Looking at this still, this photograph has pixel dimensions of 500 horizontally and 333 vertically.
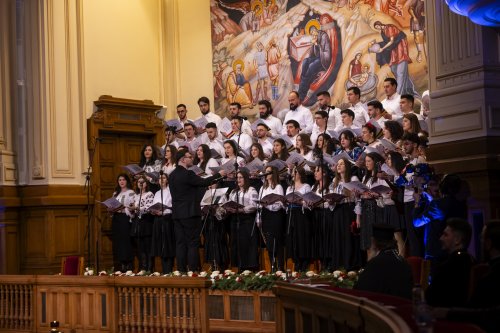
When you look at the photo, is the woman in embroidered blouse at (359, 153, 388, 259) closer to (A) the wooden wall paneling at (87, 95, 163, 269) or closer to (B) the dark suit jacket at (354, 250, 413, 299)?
(B) the dark suit jacket at (354, 250, 413, 299)

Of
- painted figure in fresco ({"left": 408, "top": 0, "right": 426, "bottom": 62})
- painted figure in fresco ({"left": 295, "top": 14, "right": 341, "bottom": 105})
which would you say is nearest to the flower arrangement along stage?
painted figure in fresco ({"left": 408, "top": 0, "right": 426, "bottom": 62})

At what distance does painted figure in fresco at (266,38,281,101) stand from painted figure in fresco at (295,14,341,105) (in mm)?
525

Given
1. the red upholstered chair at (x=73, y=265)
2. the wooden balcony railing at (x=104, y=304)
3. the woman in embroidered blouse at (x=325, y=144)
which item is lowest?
the wooden balcony railing at (x=104, y=304)

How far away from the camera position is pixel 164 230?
12164mm

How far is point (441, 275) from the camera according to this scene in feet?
16.9

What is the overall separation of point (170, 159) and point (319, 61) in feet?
11.1

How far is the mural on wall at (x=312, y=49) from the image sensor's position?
43.0 feet

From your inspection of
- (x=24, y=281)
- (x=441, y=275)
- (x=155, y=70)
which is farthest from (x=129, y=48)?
(x=441, y=275)

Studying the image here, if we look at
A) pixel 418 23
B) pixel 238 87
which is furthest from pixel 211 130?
pixel 418 23

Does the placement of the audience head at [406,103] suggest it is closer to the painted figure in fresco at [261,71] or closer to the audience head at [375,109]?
the audience head at [375,109]

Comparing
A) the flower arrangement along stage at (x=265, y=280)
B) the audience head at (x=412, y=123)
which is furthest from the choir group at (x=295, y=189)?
the flower arrangement along stage at (x=265, y=280)

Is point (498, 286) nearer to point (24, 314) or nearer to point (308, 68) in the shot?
point (24, 314)

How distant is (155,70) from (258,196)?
601 centimetres

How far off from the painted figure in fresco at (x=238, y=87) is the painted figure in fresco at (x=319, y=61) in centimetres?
125
